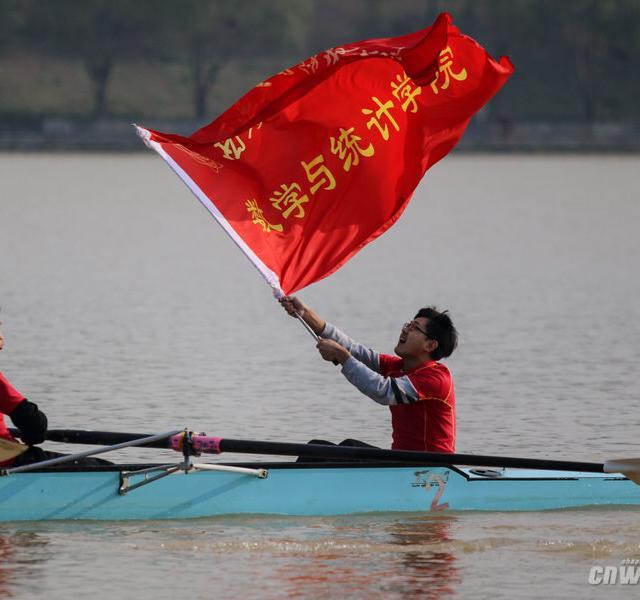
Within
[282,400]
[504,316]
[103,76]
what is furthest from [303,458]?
[103,76]

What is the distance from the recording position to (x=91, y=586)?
1316 centimetres

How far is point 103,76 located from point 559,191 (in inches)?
2240

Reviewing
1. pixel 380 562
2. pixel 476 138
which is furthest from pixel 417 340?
pixel 476 138

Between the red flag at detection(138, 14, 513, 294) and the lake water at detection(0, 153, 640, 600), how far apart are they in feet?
9.43

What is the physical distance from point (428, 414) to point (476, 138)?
97.8 metres

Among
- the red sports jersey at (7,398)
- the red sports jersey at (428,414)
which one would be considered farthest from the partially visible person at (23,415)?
the red sports jersey at (428,414)

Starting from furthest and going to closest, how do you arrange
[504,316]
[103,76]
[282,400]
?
1. [103,76]
2. [504,316]
3. [282,400]

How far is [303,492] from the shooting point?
1450cm

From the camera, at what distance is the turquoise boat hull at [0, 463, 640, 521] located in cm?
1416

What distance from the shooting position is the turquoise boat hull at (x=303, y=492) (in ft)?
46.5

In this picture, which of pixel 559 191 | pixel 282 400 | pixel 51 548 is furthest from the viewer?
pixel 559 191

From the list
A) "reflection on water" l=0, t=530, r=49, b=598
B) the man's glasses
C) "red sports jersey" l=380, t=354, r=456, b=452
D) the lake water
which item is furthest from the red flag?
"reflection on water" l=0, t=530, r=49, b=598

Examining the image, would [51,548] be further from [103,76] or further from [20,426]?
[103,76]

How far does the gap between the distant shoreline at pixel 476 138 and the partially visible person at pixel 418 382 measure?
96074 millimetres
